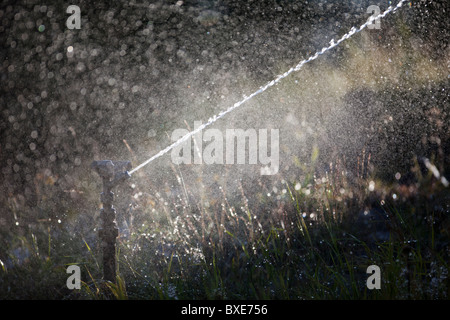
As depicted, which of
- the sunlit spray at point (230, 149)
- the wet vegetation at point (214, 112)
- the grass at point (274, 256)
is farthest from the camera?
the sunlit spray at point (230, 149)

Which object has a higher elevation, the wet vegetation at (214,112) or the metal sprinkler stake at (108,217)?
the wet vegetation at (214,112)

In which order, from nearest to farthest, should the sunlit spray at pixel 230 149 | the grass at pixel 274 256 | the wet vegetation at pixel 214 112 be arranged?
1. the grass at pixel 274 256
2. the wet vegetation at pixel 214 112
3. the sunlit spray at pixel 230 149

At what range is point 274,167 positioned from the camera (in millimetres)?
3139

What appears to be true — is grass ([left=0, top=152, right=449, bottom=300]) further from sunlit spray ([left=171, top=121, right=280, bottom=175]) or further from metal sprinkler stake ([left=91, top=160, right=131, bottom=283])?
sunlit spray ([left=171, top=121, right=280, bottom=175])

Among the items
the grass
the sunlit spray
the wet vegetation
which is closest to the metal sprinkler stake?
the grass

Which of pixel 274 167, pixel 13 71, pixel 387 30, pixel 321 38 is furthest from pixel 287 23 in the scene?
pixel 13 71

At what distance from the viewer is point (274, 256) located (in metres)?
2.15

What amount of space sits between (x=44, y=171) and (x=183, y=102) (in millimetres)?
1241

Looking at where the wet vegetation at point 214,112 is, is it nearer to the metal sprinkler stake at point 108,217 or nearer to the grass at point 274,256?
the grass at point 274,256

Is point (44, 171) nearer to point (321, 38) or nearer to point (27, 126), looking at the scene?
point (27, 126)

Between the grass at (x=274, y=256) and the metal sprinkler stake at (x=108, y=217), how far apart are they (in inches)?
2.6

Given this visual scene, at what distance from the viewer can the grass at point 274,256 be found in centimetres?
179

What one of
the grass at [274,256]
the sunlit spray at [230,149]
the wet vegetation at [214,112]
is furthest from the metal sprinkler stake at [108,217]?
the sunlit spray at [230,149]

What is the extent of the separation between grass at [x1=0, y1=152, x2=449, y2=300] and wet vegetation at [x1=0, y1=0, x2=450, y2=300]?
0.03 m
